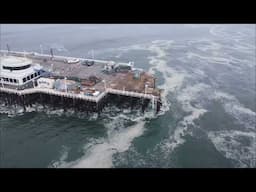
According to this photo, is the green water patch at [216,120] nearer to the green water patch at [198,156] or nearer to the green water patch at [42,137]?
the green water patch at [198,156]

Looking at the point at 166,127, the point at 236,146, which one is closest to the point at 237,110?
the point at 236,146

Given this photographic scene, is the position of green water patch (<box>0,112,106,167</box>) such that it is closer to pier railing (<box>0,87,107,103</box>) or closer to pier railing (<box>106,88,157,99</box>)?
pier railing (<box>0,87,107,103</box>)

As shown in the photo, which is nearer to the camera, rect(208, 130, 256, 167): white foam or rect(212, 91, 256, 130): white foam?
rect(208, 130, 256, 167): white foam

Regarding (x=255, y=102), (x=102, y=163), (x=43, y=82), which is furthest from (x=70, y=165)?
(x=255, y=102)

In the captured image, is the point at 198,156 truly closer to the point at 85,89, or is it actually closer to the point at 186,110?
the point at 186,110

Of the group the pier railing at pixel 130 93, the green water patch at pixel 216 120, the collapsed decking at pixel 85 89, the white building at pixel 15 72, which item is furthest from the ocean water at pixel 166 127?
the white building at pixel 15 72

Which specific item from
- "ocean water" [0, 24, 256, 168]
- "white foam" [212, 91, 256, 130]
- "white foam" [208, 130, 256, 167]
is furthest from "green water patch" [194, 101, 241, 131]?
"white foam" [208, 130, 256, 167]

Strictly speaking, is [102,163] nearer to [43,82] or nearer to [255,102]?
[43,82]
